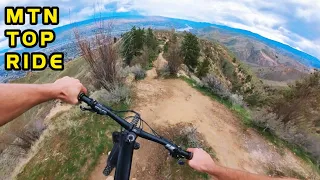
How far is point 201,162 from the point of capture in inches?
101

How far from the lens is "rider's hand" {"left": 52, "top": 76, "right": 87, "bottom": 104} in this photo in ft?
7.63

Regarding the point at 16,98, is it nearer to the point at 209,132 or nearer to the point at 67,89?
the point at 67,89

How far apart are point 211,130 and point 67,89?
8.16 m

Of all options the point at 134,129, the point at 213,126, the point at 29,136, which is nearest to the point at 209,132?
the point at 213,126

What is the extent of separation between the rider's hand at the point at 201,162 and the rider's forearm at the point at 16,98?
1428 mm

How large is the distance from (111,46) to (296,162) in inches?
306

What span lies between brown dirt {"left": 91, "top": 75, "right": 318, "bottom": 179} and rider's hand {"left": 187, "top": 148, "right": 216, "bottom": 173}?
5.70 metres

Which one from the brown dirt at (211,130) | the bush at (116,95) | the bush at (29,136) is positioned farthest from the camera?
the bush at (116,95)

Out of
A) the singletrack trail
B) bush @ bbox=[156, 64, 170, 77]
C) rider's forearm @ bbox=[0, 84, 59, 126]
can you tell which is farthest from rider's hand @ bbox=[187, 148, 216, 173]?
bush @ bbox=[156, 64, 170, 77]

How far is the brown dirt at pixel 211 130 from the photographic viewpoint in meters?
8.81

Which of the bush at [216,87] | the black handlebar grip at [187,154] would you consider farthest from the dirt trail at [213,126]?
the black handlebar grip at [187,154]

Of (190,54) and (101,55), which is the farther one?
(190,54)

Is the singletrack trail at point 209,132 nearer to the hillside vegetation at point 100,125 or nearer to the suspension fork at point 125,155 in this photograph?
the hillside vegetation at point 100,125

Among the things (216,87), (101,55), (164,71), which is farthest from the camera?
(164,71)
